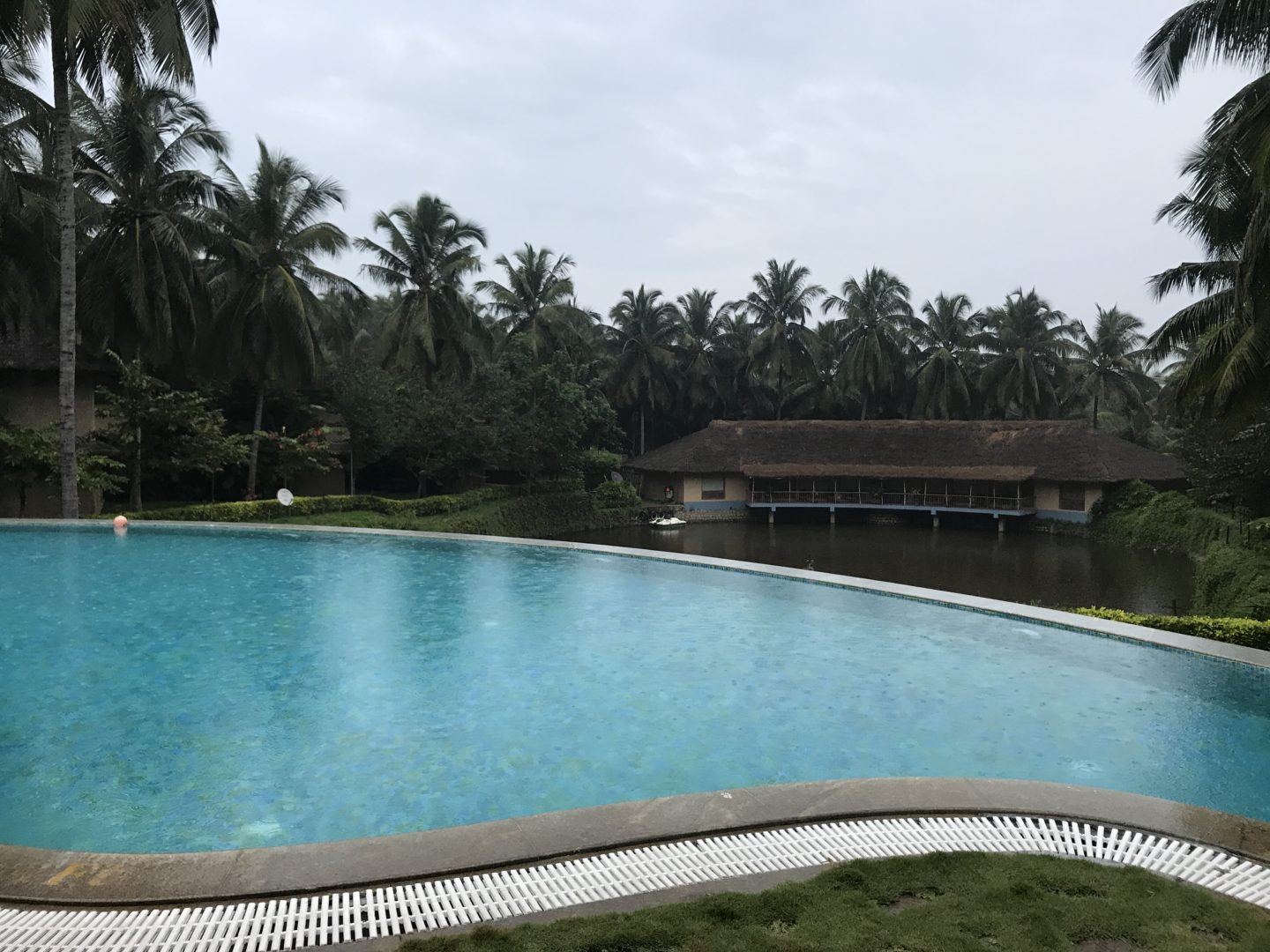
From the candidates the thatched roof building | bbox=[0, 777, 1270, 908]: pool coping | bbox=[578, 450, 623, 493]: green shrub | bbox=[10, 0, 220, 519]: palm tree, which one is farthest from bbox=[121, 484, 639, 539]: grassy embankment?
bbox=[0, 777, 1270, 908]: pool coping

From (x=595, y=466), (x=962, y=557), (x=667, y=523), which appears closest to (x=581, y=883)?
(x=962, y=557)

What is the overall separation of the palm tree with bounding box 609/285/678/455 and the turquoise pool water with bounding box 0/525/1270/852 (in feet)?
103

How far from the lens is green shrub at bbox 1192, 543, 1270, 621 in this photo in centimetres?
1314

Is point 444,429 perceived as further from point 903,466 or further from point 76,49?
point 903,466

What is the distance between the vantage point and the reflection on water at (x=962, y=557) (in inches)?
858

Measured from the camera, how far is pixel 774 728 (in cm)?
735

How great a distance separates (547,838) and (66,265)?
18.1m

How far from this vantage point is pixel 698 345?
148ft

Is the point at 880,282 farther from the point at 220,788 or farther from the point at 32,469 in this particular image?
the point at 220,788

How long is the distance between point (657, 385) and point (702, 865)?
40539 mm

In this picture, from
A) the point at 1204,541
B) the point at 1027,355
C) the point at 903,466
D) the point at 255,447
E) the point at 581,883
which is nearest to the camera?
the point at 581,883

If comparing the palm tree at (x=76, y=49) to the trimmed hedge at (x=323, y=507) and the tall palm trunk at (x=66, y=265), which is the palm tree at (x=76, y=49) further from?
the trimmed hedge at (x=323, y=507)

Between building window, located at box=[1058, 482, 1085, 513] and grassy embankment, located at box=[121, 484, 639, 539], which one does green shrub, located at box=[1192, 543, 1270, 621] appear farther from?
grassy embankment, located at box=[121, 484, 639, 539]

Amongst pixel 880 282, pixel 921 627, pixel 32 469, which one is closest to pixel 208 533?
pixel 32 469
